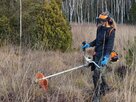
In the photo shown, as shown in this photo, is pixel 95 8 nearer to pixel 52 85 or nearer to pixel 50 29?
→ pixel 50 29

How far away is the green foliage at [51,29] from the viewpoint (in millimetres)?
9805

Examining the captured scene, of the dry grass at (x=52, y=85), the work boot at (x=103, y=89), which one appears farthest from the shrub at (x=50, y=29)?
the work boot at (x=103, y=89)

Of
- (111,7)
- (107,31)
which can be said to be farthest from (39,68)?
(111,7)

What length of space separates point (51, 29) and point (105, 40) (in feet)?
16.2

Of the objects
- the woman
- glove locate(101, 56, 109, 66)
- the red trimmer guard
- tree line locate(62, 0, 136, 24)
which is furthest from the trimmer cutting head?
tree line locate(62, 0, 136, 24)

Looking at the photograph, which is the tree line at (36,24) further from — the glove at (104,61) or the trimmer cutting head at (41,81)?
the glove at (104,61)

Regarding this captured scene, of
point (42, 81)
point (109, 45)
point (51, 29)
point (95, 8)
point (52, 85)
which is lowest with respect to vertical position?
point (95, 8)

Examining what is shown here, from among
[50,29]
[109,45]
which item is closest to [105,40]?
[109,45]

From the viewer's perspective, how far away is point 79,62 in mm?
8062

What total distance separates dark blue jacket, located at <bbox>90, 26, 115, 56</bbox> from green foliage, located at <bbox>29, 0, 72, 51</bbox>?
4541mm

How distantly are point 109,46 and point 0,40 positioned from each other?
5409mm

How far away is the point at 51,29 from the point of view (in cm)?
995

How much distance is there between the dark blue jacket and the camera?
504 centimetres

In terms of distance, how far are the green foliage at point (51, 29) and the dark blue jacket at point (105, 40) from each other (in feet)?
14.9
